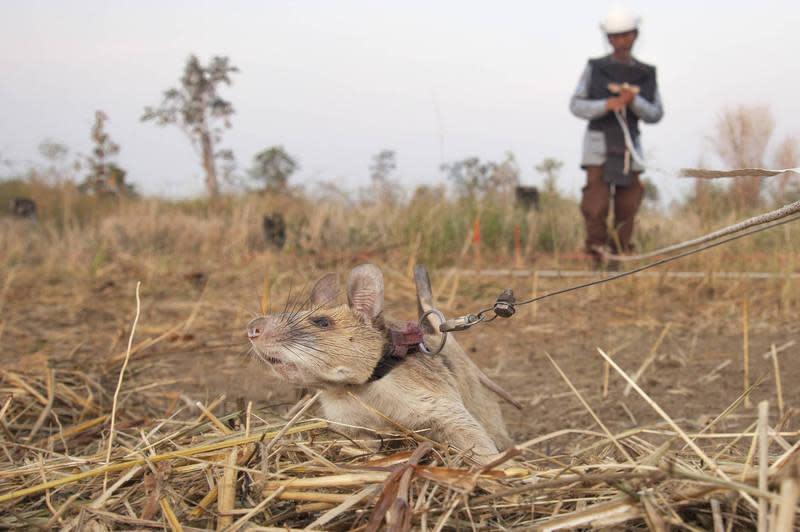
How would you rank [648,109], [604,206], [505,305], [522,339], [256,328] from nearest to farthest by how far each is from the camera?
[505,305] < [256,328] < [522,339] < [648,109] < [604,206]

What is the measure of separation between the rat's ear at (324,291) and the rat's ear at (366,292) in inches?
9.8

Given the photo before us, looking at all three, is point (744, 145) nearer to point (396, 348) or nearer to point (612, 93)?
point (612, 93)

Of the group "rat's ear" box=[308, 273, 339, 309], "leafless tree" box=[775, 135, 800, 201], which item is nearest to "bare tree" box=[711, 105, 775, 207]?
"leafless tree" box=[775, 135, 800, 201]

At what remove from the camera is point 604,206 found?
802cm

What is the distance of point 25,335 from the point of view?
6.27m

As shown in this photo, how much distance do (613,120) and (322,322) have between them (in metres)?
6.06

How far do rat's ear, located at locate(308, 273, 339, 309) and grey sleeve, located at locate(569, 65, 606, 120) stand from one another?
5348mm

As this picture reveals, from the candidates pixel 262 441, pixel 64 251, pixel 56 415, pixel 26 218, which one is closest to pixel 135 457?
pixel 262 441

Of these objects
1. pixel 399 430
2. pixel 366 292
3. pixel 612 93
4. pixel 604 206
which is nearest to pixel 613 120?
pixel 612 93

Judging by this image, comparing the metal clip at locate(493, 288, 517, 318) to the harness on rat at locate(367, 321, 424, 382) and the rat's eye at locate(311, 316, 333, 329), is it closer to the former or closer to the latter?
the harness on rat at locate(367, 321, 424, 382)

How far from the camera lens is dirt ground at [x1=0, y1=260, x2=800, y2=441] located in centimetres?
432

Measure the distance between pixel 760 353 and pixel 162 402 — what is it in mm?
4228

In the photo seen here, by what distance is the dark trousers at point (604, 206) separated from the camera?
804cm

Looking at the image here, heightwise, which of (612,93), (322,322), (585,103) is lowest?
(322,322)
